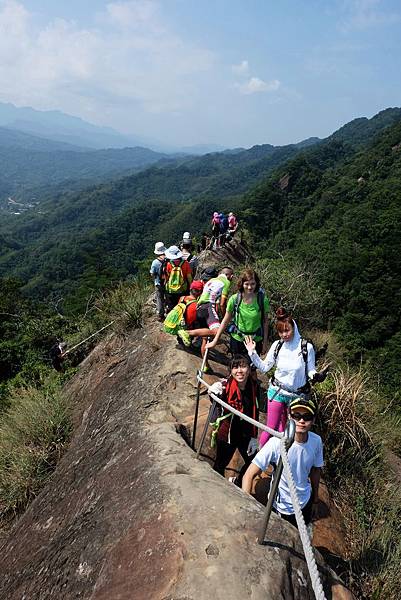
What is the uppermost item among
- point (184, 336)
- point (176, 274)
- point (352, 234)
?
point (176, 274)

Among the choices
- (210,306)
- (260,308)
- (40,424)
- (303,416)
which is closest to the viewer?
(303,416)

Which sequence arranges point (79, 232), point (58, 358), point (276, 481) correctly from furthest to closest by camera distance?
point (79, 232)
point (58, 358)
point (276, 481)

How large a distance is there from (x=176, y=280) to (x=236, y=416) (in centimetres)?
349

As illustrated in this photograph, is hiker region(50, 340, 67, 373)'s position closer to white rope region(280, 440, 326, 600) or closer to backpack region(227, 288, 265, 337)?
backpack region(227, 288, 265, 337)

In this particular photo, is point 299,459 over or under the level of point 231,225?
over


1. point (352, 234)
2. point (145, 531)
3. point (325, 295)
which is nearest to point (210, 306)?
point (145, 531)

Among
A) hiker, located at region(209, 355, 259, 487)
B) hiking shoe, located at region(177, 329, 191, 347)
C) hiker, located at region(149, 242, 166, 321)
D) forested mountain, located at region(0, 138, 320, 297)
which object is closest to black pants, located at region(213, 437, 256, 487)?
hiker, located at region(209, 355, 259, 487)

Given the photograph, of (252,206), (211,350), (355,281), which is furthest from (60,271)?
(211,350)

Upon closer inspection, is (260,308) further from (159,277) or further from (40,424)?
(40,424)

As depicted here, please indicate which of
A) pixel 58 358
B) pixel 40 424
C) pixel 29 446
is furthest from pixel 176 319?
pixel 58 358

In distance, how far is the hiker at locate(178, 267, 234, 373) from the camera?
18.6 feet

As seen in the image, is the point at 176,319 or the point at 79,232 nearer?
the point at 176,319

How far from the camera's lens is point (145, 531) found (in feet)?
8.42

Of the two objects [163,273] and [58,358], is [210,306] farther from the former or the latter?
[58,358]
